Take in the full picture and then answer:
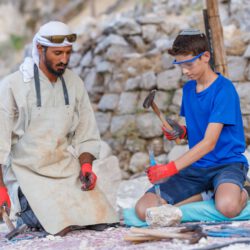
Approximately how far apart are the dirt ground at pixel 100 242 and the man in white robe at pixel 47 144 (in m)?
0.12

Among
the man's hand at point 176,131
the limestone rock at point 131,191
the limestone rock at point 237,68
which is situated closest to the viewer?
the man's hand at point 176,131

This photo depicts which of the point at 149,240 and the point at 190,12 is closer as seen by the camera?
the point at 149,240

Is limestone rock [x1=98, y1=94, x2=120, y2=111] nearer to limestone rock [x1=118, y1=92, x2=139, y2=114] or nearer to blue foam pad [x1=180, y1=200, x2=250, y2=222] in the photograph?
limestone rock [x1=118, y1=92, x2=139, y2=114]

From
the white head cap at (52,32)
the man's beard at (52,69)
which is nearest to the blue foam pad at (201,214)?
the man's beard at (52,69)

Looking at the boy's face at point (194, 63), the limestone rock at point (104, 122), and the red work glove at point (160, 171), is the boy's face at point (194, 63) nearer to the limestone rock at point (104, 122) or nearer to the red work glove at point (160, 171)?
the red work glove at point (160, 171)

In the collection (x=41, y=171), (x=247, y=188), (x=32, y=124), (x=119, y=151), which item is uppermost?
(x=32, y=124)

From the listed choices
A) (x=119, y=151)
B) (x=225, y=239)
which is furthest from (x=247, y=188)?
(x=119, y=151)

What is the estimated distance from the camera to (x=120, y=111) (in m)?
9.02

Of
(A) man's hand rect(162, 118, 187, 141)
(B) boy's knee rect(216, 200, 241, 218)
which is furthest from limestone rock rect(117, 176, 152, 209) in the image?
(B) boy's knee rect(216, 200, 241, 218)

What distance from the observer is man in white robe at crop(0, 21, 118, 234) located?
4.73 m

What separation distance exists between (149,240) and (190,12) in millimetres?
6817

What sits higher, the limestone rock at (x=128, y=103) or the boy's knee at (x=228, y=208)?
the boy's knee at (x=228, y=208)

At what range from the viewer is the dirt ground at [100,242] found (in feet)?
12.6

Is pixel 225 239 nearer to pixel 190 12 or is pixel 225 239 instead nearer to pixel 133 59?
pixel 133 59
